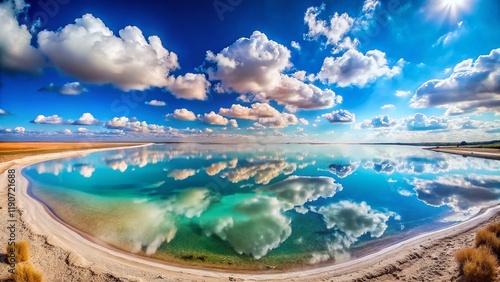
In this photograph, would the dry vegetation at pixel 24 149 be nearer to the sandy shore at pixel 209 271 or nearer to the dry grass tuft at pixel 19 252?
the sandy shore at pixel 209 271

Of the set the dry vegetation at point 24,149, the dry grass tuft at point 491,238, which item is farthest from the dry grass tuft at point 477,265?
the dry vegetation at point 24,149

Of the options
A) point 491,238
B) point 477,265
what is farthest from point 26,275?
A: point 491,238

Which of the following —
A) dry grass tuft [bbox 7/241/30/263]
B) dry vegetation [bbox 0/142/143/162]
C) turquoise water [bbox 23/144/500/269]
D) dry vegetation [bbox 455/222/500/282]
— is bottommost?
turquoise water [bbox 23/144/500/269]

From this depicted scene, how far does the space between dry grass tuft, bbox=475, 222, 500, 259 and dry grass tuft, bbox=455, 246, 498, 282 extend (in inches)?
24.6

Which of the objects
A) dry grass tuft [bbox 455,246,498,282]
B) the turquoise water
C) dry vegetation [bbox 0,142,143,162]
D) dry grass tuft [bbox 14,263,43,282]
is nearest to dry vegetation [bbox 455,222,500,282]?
dry grass tuft [bbox 455,246,498,282]

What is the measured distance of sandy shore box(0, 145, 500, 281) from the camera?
22.3ft

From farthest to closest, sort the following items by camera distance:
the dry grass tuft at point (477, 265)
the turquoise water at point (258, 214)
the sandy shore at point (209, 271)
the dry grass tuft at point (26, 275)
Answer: the turquoise water at point (258, 214), the sandy shore at point (209, 271), the dry grass tuft at point (26, 275), the dry grass tuft at point (477, 265)

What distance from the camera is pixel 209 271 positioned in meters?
7.64

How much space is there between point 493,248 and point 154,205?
16627 millimetres

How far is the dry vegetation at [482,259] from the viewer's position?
5594mm

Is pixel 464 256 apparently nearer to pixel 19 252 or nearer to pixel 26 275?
pixel 26 275

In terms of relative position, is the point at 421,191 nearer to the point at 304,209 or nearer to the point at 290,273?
the point at 304,209

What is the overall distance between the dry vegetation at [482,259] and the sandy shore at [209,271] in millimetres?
491

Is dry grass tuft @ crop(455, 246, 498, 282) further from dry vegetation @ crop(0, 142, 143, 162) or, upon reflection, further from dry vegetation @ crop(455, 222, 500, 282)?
dry vegetation @ crop(0, 142, 143, 162)
